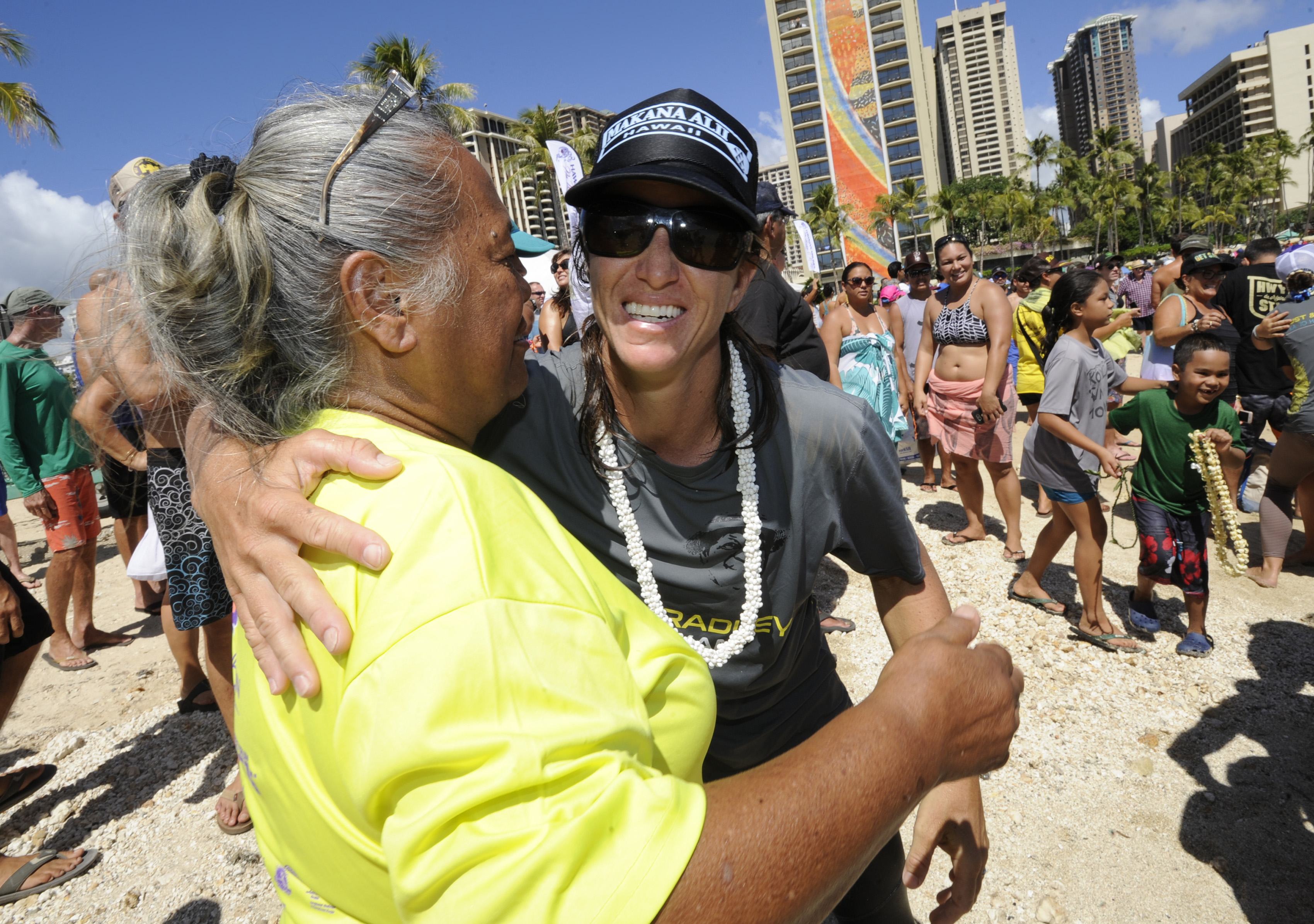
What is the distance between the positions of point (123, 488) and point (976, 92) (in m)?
211

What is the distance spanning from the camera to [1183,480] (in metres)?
4.19

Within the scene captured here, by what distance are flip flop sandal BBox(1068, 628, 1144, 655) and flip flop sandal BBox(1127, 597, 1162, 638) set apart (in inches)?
A: 4.0

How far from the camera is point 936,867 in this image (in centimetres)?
286

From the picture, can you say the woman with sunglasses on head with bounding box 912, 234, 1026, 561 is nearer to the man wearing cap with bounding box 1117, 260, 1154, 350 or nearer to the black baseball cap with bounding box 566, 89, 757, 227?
the black baseball cap with bounding box 566, 89, 757, 227

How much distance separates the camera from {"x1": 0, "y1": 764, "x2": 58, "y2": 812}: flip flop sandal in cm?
353

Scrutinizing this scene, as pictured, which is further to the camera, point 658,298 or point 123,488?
point 123,488

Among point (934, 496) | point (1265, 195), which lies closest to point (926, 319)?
point (934, 496)

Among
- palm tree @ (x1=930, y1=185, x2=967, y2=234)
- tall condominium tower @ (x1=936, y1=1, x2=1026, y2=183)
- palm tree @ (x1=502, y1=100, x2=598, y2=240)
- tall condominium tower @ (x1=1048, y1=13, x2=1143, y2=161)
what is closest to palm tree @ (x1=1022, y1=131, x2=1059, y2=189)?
palm tree @ (x1=930, y1=185, x2=967, y2=234)

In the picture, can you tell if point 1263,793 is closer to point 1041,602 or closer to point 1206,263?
point 1041,602

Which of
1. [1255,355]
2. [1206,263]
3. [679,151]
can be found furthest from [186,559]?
[1206,263]

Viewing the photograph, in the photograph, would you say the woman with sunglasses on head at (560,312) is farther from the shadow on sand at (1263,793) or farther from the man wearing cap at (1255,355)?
the man wearing cap at (1255,355)

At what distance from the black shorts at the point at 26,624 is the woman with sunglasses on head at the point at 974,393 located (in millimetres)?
5897

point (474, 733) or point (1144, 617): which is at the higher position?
point (474, 733)

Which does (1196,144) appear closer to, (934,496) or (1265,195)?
(1265,195)
